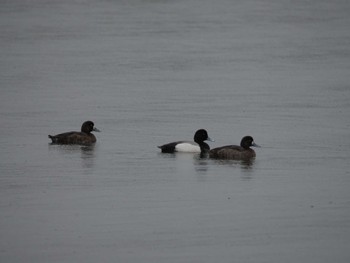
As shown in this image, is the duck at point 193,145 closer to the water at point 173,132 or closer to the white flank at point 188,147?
the white flank at point 188,147

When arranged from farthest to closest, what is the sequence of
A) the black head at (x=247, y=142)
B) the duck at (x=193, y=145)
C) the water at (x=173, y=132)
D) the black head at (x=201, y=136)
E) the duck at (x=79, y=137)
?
the duck at (x=79, y=137)
the black head at (x=201, y=136)
the duck at (x=193, y=145)
the black head at (x=247, y=142)
the water at (x=173, y=132)

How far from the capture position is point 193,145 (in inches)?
695

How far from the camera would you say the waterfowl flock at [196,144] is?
16891mm

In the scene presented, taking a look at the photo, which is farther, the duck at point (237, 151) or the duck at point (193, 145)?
the duck at point (193, 145)

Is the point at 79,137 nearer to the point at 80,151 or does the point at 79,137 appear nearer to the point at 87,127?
the point at 87,127

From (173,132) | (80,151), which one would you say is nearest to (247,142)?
(173,132)

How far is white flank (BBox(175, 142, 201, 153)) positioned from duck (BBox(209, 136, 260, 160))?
0.59 m

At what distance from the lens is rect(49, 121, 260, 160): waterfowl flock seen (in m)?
16.9

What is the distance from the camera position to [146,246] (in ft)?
38.2

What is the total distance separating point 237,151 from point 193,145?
101 cm

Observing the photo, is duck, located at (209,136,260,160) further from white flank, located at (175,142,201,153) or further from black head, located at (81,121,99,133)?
black head, located at (81,121,99,133)

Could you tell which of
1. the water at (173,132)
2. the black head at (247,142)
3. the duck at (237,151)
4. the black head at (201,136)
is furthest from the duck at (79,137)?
the black head at (247,142)

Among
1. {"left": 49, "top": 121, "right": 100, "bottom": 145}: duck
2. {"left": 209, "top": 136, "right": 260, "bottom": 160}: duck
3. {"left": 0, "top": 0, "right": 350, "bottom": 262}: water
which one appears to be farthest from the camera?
{"left": 49, "top": 121, "right": 100, "bottom": 145}: duck

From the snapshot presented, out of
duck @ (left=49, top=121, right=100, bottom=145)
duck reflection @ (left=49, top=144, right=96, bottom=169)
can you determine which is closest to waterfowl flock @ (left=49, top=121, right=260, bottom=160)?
duck @ (left=49, top=121, right=100, bottom=145)
